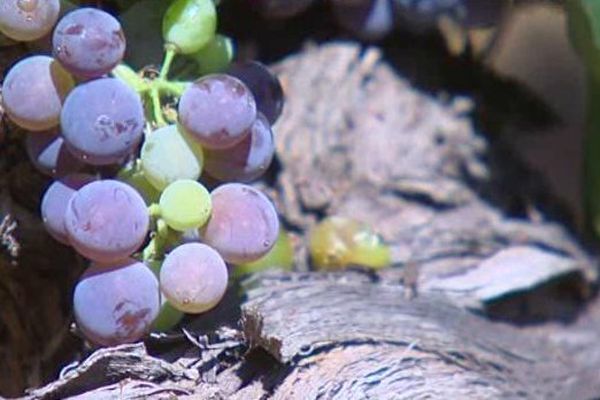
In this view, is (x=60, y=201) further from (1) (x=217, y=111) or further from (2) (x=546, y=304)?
(2) (x=546, y=304)

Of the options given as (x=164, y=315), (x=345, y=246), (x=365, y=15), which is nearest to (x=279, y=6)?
(x=365, y=15)

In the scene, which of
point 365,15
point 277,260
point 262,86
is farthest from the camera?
point 365,15

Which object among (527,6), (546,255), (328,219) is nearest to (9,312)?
(328,219)

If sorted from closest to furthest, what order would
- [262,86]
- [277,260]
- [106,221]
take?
[106,221] → [262,86] → [277,260]

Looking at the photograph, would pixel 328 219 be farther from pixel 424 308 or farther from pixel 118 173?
pixel 118 173

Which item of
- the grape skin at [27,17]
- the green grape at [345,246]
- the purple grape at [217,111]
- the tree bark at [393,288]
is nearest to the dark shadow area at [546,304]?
the tree bark at [393,288]
